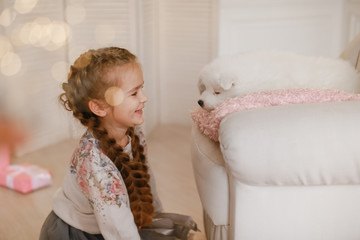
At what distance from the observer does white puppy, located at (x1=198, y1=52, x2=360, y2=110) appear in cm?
153

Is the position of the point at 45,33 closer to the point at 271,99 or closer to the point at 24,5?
the point at 24,5

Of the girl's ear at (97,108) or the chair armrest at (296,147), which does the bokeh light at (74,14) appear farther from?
the chair armrest at (296,147)

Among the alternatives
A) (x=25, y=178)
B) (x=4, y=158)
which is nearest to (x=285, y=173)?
(x=25, y=178)

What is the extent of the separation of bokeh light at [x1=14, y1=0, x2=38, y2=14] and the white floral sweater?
1389 mm

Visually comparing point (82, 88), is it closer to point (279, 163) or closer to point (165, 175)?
point (279, 163)

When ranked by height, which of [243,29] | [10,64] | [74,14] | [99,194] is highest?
[74,14]

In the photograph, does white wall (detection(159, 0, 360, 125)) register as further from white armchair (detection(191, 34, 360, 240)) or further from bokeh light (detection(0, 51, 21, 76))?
white armchair (detection(191, 34, 360, 240))

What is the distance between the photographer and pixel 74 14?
272 cm

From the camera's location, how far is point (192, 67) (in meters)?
3.16

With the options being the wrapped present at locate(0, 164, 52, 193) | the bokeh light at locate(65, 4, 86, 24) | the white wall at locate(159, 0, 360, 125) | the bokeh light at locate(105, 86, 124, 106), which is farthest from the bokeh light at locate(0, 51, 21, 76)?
the bokeh light at locate(105, 86, 124, 106)

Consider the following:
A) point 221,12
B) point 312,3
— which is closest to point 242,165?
point 221,12

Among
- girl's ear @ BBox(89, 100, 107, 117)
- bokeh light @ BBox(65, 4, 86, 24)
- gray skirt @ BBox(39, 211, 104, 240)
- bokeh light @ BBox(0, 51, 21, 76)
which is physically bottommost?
gray skirt @ BBox(39, 211, 104, 240)

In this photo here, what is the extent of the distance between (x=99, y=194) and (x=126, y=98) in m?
0.28

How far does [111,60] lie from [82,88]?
0.37 ft
